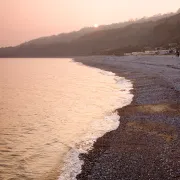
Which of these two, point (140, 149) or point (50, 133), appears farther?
point (50, 133)

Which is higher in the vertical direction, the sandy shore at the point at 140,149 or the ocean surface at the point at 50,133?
the sandy shore at the point at 140,149

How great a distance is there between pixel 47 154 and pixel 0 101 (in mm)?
20934

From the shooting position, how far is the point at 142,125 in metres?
19.8

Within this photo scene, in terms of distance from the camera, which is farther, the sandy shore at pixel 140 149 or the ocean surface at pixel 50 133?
the ocean surface at pixel 50 133

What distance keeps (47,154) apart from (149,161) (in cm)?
553

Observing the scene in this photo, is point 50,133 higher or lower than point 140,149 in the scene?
lower

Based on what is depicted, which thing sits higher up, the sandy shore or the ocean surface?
the sandy shore

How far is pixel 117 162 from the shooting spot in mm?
13867

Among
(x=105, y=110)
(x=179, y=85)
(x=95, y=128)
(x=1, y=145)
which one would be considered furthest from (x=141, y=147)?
(x=179, y=85)

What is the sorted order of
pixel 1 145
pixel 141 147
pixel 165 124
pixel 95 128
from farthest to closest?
pixel 95 128
pixel 165 124
pixel 1 145
pixel 141 147

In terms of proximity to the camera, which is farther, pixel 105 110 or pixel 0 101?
pixel 0 101

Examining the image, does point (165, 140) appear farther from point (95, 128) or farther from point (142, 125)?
point (95, 128)

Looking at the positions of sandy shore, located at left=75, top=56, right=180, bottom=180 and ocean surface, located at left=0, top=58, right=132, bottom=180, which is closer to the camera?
sandy shore, located at left=75, top=56, right=180, bottom=180

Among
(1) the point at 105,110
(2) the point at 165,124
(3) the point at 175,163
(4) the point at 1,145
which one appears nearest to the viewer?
(3) the point at 175,163
